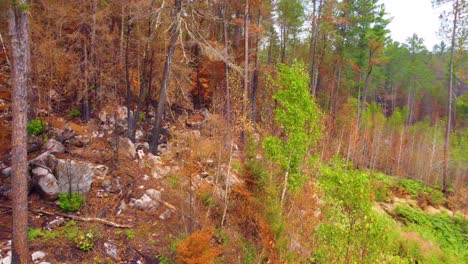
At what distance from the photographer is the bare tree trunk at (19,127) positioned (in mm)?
5848

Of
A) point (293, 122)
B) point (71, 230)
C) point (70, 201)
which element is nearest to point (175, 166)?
point (70, 201)

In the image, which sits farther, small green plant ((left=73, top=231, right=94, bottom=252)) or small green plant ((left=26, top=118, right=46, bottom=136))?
small green plant ((left=26, top=118, right=46, bottom=136))

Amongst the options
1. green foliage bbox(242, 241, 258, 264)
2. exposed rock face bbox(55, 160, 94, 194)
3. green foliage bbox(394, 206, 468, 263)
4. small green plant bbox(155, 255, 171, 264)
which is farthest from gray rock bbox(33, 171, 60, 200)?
green foliage bbox(394, 206, 468, 263)

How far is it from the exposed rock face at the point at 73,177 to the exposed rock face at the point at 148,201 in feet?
4.67

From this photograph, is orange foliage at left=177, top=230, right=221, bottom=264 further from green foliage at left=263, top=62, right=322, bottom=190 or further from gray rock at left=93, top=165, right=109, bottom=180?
gray rock at left=93, top=165, right=109, bottom=180

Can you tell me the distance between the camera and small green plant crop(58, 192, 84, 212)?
8.05 m

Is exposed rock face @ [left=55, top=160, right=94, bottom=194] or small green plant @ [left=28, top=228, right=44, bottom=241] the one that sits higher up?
exposed rock face @ [left=55, top=160, right=94, bottom=194]

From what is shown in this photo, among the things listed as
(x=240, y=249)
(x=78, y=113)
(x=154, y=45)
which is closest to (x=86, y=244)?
(x=240, y=249)

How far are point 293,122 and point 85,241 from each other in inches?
243

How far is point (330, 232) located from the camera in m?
6.02

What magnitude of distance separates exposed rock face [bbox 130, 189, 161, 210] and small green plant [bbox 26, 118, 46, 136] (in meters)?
4.49

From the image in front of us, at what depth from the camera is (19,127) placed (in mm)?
6043

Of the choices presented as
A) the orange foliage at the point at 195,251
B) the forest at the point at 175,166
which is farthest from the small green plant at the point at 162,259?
the orange foliage at the point at 195,251

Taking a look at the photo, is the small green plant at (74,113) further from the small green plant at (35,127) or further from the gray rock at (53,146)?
the gray rock at (53,146)
